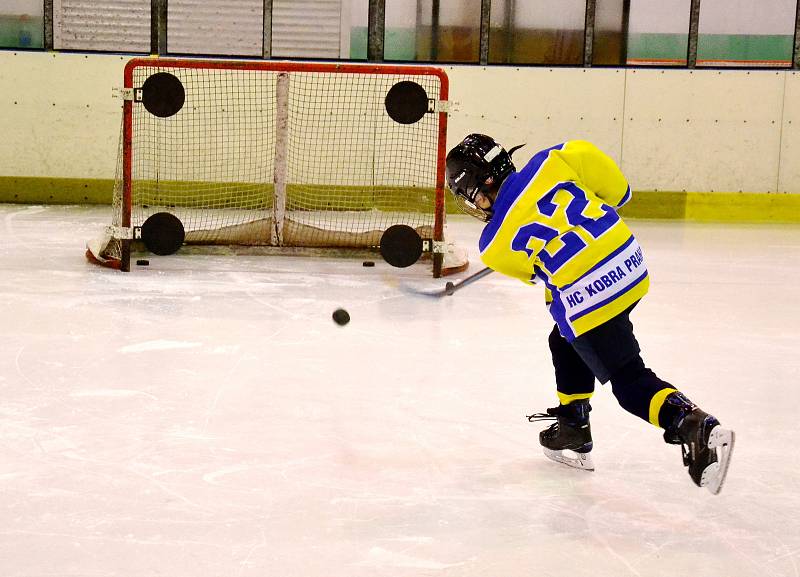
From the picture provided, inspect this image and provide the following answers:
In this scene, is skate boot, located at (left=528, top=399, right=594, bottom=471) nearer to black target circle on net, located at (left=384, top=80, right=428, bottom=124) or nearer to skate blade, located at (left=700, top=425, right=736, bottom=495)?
skate blade, located at (left=700, top=425, right=736, bottom=495)

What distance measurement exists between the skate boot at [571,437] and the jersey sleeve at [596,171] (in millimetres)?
510

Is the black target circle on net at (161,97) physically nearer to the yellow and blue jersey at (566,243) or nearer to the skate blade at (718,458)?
the yellow and blue jersey at (566,243)

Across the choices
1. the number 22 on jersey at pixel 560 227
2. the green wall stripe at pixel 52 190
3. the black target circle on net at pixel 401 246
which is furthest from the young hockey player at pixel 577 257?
the green wall stripe at pixel 52 190

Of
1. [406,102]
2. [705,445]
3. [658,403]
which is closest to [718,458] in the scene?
→ [705,445]

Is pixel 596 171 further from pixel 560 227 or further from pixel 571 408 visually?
pixel 571 408

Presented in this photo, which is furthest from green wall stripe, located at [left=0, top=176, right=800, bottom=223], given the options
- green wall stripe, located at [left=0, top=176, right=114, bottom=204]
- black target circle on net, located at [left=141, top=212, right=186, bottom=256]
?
black target circle on net, located at [left=141, top=212, right=186, bottom=256]

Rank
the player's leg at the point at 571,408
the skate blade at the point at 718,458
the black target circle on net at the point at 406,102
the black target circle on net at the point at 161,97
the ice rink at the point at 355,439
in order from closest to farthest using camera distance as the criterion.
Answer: the ice rink at the point at 355,439, the skate blade at the point at 718,458, the player's leg at the point at 571,408, the black target circle on net at the point at 161,97, the black target circle on net at the point at 406,102

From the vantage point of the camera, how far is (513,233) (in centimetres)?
239

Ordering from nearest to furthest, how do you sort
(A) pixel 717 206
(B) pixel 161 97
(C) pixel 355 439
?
(C) pixel 355 439 < (B) pixel 161 97 < (A) pixel 717 206

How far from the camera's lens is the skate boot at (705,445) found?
229 centimetres

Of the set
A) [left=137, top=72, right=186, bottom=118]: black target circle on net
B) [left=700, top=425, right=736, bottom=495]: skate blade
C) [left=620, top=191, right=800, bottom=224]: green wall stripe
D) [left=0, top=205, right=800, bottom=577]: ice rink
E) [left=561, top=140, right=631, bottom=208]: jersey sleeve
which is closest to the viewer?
[left=0, top=205, right=800, bottom=577]: ice rink

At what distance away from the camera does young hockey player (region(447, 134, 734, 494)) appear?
239cm

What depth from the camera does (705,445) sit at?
2295mm

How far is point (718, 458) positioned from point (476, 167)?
0.80 metres
